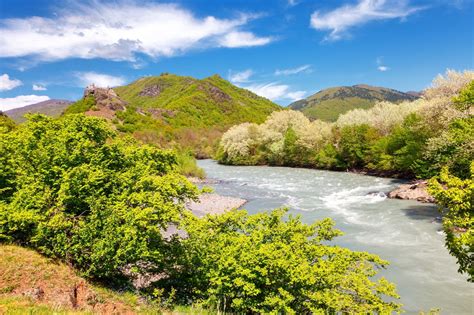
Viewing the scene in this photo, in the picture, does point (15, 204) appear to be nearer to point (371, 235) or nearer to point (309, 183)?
point (371, 235)

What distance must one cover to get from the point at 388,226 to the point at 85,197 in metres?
22.3

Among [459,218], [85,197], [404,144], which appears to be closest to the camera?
[459,218]

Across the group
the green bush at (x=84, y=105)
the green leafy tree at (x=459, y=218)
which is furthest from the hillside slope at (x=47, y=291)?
the green bush at (x=84, y=105)

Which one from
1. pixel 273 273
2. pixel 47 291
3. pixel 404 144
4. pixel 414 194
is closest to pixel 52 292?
pixel 47 291

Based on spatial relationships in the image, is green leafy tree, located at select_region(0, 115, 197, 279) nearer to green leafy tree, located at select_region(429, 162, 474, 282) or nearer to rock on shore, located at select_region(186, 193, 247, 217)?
green leafy tree, located at select_region(429, 162, 474, 282)

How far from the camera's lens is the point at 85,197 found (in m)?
12.8

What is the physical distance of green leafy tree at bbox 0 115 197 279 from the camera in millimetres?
11719

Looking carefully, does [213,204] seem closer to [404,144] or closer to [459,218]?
[459,218]

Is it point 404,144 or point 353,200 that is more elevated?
point 404,144

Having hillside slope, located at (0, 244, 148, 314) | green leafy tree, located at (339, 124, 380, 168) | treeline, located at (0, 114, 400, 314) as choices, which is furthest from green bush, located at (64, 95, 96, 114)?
hillside slope, located at (0, 244, 148, 314)

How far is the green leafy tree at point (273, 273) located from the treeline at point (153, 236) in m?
0.04

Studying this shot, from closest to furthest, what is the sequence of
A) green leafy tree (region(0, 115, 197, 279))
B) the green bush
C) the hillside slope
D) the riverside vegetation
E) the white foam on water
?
the hillside slope
the riverside vegetation
green leafy tree (region(0, 115, 197, 279))
the white foam on water
the green bush

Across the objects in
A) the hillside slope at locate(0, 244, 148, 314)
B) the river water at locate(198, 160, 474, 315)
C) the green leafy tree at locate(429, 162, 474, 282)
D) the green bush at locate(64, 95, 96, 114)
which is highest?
the green bush at locate(64, 95, 96, 114)

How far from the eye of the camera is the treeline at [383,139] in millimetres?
29625
